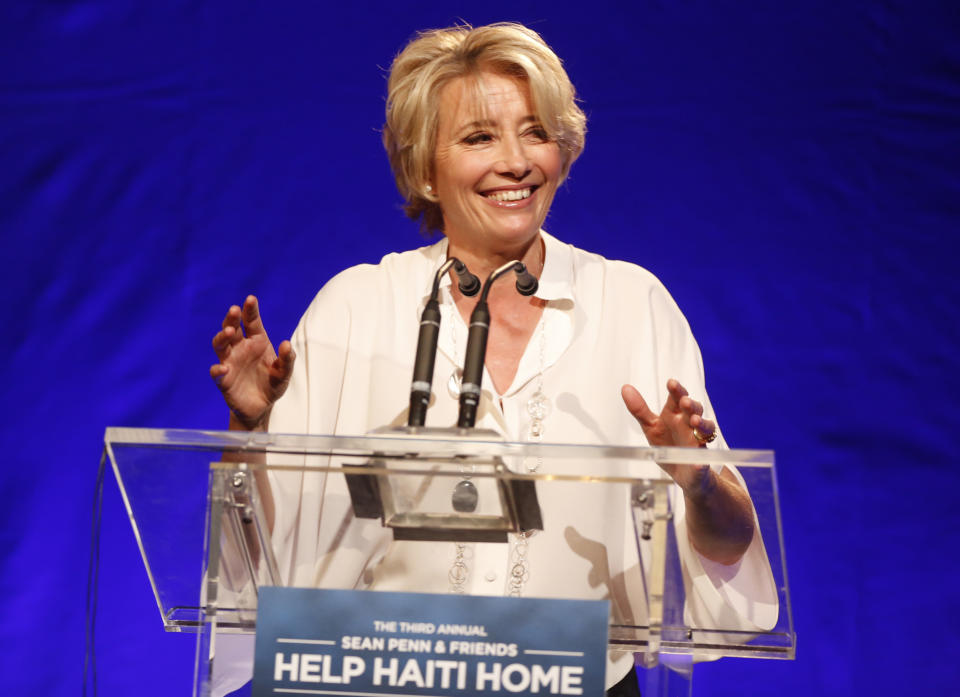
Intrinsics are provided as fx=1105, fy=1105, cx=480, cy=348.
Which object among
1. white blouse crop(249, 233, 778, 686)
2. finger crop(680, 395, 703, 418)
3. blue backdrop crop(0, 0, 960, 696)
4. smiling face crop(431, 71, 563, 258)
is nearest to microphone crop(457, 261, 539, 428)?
white blouse crop(249, 233, 778, 686)

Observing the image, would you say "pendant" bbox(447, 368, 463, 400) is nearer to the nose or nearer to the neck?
the neck

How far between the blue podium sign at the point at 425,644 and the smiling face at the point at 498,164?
99 cm

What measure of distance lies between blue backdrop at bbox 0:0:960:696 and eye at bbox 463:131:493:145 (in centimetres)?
87

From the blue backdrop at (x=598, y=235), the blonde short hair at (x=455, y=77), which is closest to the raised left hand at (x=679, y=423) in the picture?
the blonde short hair at (x=455, y=77)

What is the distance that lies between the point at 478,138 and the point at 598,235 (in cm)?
94

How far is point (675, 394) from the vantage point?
1404 mm

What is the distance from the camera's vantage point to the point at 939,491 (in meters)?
2.73

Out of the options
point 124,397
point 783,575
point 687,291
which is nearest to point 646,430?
point 783,575

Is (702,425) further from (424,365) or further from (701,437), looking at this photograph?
(424,365)

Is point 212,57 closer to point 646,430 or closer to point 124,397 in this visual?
point 124,397

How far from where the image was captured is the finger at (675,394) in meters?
1.39

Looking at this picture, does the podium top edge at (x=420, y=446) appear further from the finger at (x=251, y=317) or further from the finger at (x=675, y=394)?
the finger at (x=251, y=317)

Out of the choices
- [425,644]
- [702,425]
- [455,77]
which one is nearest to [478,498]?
[425,644]

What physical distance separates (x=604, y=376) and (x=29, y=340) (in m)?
1.84
